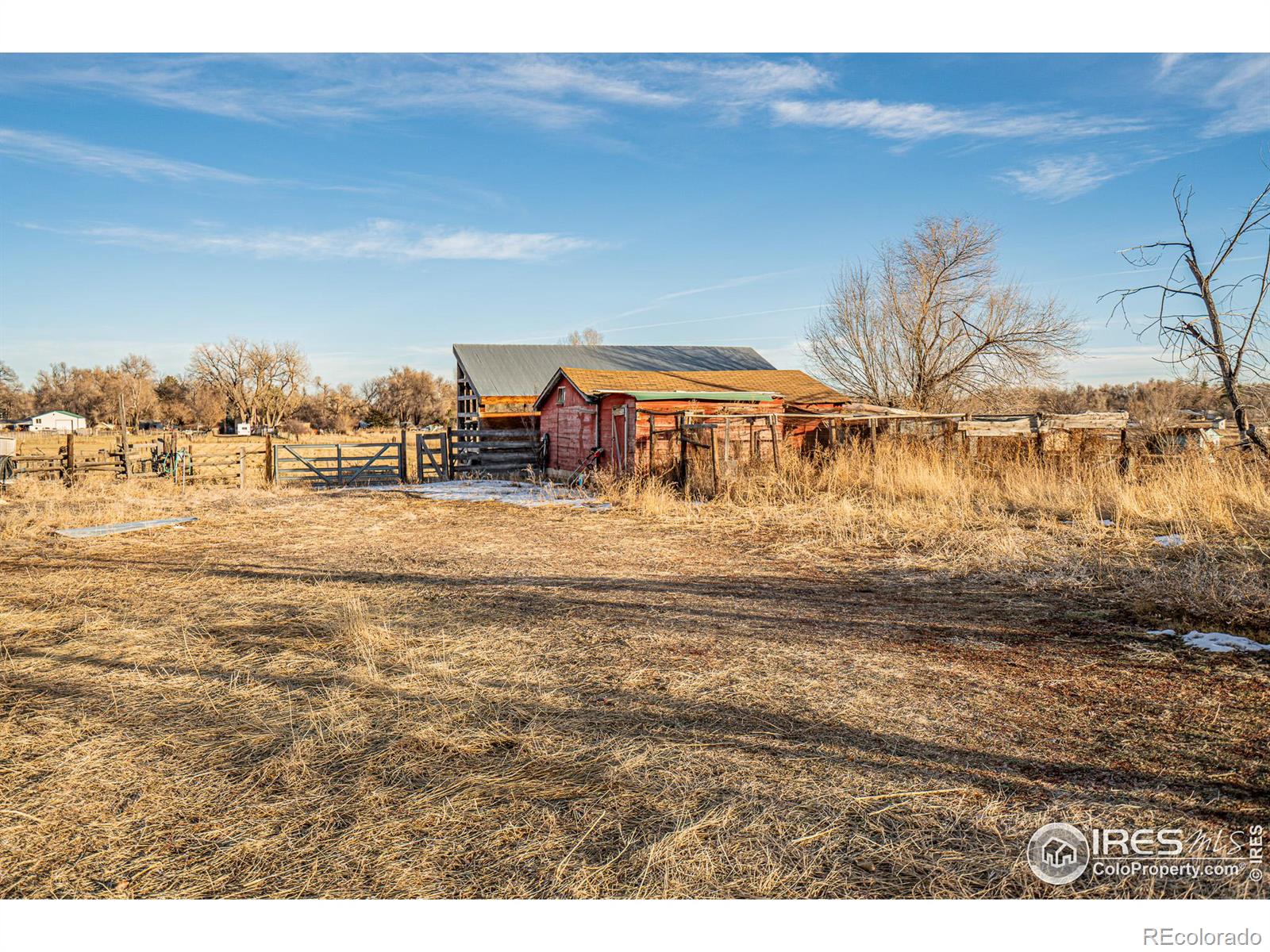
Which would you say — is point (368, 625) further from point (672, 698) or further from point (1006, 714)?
point (1006, 714)

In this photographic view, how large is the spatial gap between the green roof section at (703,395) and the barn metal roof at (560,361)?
696 centimetres

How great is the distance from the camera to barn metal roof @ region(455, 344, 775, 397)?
89.8 ft

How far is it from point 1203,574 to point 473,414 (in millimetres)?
23997

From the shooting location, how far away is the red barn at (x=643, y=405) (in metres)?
19.8

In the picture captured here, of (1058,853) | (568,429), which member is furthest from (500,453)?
(1058,853)

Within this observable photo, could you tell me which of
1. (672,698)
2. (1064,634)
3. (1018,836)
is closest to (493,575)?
(672,698)

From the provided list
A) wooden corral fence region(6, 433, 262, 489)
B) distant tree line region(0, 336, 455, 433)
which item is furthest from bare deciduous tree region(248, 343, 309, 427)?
wooden corral fence region(6, 433, 262, 489)

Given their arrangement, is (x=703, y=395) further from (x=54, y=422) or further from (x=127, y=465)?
(x=54, y=422)

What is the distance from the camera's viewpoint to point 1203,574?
6.83 m

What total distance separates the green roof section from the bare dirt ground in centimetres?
1224

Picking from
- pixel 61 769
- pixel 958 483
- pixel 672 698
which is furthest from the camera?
pixel 958 483
